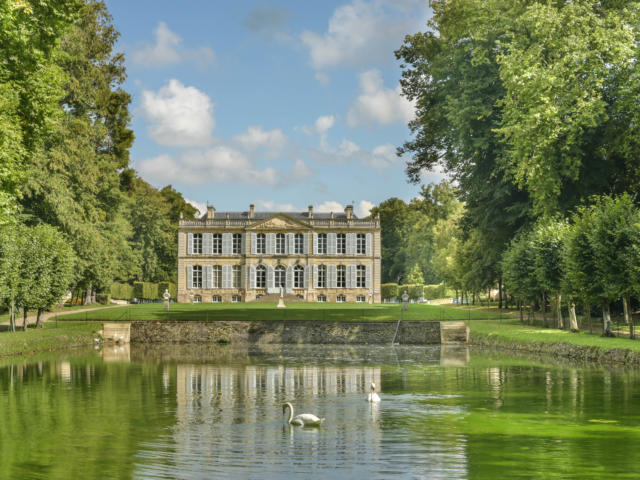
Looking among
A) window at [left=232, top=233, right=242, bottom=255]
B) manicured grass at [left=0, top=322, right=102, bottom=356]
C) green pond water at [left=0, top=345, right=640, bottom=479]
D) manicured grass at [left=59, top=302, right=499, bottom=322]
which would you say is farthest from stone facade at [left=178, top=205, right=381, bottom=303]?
green pond water at [left=0, top=345, right=640, bottom=479]

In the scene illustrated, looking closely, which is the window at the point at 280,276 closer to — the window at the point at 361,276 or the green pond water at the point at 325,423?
the window at the point at 361,276

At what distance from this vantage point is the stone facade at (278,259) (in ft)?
211

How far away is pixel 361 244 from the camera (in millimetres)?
65062

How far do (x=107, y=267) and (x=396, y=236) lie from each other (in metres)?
42.6

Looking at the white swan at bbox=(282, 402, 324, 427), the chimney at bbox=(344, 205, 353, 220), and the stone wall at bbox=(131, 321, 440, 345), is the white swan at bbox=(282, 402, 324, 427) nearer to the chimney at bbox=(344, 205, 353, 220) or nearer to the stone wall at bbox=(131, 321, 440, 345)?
the stone wall at bbox=(131, 321, 440, 345)

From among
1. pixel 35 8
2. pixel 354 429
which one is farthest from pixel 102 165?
pixel 354 429

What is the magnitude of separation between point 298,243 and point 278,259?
7.30 ft

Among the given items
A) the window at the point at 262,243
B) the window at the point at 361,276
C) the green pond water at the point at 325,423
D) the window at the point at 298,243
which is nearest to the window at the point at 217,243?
the window at the point at 262,243

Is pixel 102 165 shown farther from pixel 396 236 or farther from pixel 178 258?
pixel 396 236

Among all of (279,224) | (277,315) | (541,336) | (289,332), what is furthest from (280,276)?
(541,336)

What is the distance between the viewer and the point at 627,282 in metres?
22.0

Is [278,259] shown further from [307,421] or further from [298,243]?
[307,421]

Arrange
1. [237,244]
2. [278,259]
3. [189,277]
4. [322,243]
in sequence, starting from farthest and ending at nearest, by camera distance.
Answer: [322,243]
[237,244]
[278,259]
[189,277]

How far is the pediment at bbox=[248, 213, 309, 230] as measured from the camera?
64375 mm
